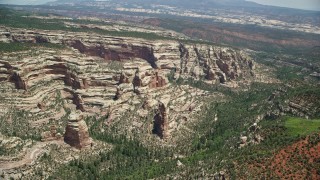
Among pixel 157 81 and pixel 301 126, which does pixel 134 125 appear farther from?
pixel 301 126

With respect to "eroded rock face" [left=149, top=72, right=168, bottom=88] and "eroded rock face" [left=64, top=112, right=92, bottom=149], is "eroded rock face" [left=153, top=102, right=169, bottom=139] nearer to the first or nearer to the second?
"eroded rock face" [left=64, top=112, right=92, bottom=149]

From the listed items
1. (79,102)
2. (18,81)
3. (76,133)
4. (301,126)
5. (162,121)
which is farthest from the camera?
(79,102)

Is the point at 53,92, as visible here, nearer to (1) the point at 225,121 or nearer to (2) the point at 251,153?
(1) the point at 225,121

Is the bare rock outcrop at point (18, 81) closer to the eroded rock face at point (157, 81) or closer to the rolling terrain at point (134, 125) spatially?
the rolling terrain at point (134, 125)

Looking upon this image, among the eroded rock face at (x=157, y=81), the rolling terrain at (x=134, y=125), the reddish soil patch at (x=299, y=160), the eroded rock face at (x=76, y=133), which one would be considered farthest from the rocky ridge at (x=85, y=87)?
the reddish soil patch at (x=299, y=160)

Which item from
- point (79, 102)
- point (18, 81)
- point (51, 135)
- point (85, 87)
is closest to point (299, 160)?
point (51, 135)

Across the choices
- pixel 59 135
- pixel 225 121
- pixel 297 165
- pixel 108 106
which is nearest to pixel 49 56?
pixel 108 106

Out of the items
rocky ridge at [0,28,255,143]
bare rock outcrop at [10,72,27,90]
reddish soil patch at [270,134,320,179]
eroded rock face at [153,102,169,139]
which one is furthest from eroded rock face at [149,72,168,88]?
reddish soil patch at [270,134,320,179]
